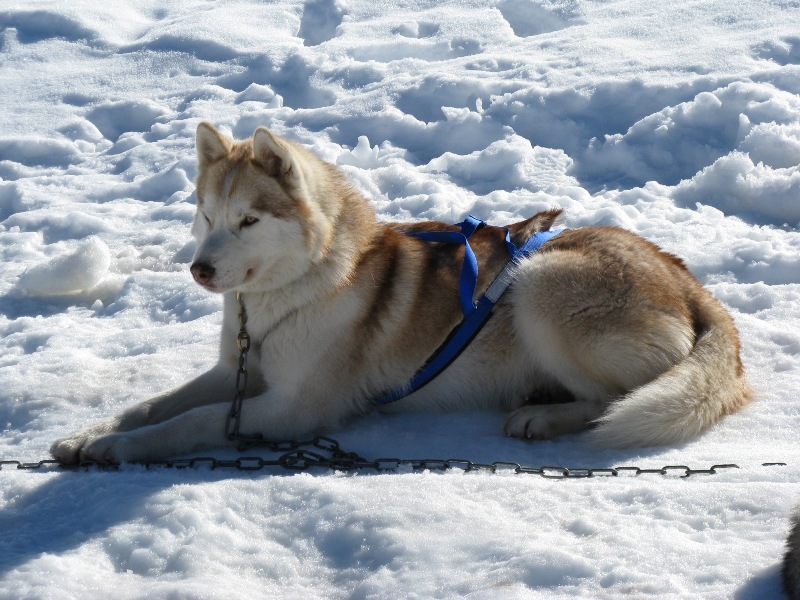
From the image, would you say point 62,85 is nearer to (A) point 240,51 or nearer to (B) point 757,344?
(A) point 240,51

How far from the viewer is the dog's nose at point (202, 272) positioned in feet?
11.7

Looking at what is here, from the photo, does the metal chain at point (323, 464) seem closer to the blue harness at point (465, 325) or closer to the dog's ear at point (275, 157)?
the blue harness at point (465, 325)

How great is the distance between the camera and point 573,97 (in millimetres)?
7660

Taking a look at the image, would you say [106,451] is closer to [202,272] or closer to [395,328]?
[202,272]

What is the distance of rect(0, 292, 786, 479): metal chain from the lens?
11.0 feet

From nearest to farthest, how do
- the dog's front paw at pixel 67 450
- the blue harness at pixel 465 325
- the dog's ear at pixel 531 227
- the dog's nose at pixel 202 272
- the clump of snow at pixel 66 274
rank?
the dog's front paw at pixel 67 450 < the dog's nose at pixel 202 272 < the blue harness at pixel 465 325 < the dog's ear at pixel 531 227 < the clump of snow at pixel 66 274

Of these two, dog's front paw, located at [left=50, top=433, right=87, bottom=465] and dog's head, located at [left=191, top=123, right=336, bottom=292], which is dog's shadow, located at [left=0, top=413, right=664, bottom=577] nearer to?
dog's front paw, located at [left=50, top=433, right=87, bottom=465]

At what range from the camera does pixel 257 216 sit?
372cm

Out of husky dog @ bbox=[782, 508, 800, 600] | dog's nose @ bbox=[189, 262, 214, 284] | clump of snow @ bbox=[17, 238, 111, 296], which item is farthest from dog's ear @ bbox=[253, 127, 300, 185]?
husky dog @ bbox=[782, 508, 800, 600]

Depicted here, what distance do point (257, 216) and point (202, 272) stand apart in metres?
0.33

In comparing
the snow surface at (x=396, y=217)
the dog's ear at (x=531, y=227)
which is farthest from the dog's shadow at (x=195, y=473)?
the dog's ear at (x=531, y=227)

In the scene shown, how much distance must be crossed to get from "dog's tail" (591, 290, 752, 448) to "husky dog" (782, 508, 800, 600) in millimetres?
1160

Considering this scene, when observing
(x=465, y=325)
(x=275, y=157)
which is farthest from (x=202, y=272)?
(x=465, y=325)

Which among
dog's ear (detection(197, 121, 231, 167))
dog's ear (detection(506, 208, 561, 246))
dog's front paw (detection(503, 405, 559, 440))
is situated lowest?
dog's front paw (detection(503, 405, 559, 440))
